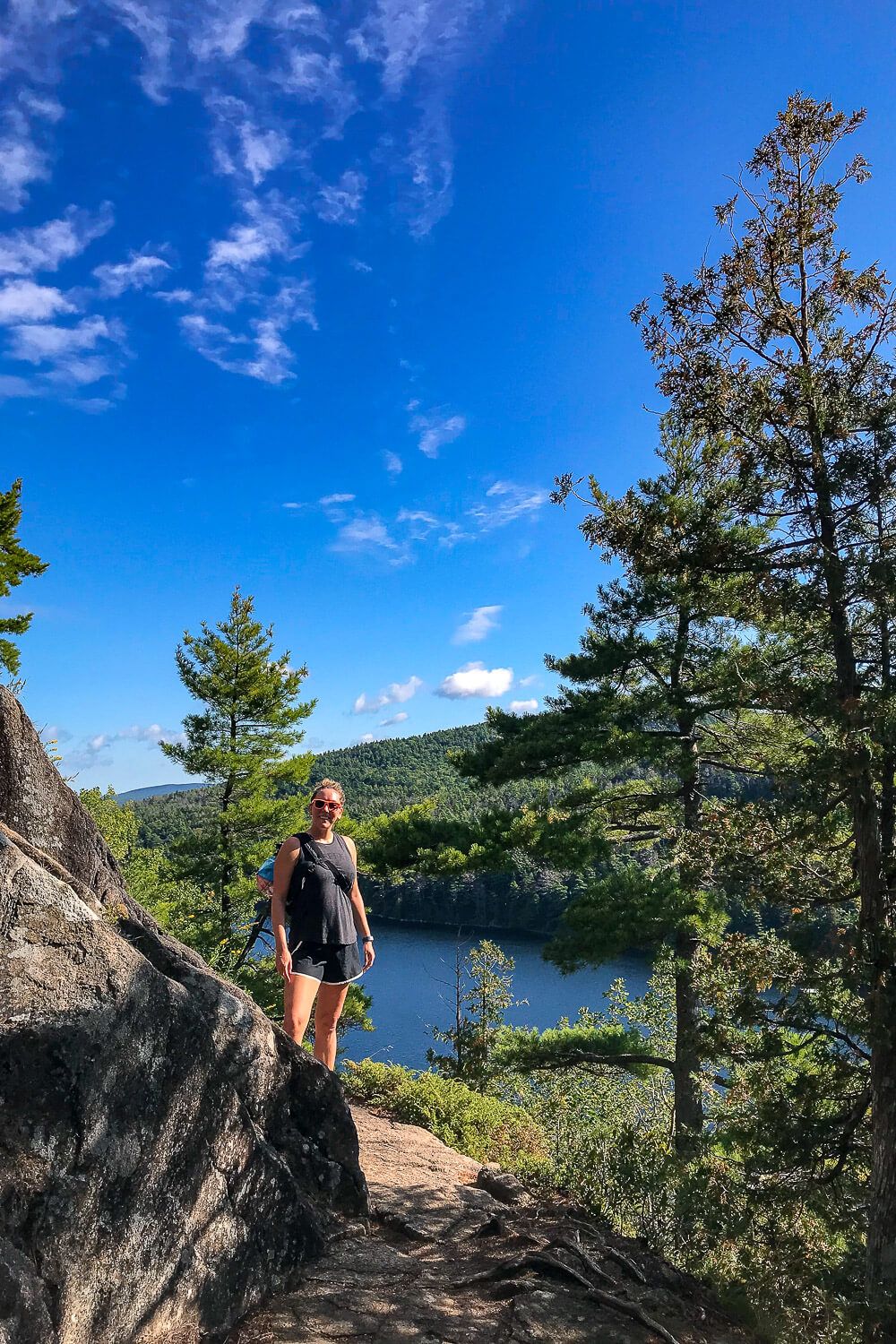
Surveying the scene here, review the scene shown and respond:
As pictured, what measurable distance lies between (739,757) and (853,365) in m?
6.08

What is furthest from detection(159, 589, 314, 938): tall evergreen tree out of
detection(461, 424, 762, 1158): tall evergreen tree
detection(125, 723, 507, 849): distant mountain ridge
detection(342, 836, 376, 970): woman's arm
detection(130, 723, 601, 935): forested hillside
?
detection(125, 723, 507, 849): distant mountain ridge

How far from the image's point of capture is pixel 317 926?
Answer: 3951mm

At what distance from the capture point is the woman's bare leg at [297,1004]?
3871 mm

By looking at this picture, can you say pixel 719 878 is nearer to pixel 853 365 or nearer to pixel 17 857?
pixel 853 365

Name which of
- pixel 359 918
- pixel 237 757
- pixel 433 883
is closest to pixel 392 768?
pixel 433 883

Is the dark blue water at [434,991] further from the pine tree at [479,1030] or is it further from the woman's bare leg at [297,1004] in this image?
the woman's bare leg at [297,1004]

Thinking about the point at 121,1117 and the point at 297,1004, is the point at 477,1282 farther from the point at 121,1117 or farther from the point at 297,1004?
the point at 121,1117

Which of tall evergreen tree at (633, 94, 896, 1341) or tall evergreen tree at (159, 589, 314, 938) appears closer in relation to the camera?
tall evergreen tree at (633, 94, 896, 1341)

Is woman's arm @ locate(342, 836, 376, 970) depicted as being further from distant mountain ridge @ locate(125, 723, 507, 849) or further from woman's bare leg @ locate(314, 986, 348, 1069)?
distant mountain ridge @ locate(125, 723, 507, 849)

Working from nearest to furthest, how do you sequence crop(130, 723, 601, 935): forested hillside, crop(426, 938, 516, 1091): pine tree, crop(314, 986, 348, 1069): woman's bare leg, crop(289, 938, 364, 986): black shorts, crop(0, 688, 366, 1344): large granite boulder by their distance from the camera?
crop(0, 688, 366, 1344): large granite boulder, crop(289, 938, 364, 986): black shorts, crop(314, 986, 348, 1069): woman's bare leg, crop(426, 938, 516, 1091): pine tree, crop(130, 723, 601, 935): forested hillside

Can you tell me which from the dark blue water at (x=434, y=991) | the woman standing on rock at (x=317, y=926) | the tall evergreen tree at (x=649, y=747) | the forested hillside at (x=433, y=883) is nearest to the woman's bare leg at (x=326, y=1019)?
the woman standing on rock at (x=317, y=926)

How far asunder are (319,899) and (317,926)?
0.15 meters

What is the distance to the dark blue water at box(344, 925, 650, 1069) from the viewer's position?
2895 centimetres

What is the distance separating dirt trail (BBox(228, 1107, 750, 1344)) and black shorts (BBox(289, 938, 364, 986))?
3.68 feet
